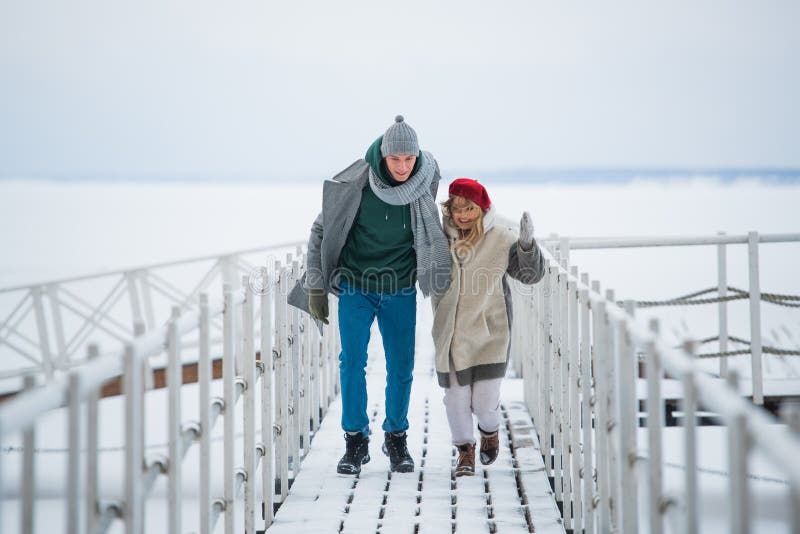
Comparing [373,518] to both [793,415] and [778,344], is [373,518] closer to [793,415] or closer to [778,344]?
[793,415]

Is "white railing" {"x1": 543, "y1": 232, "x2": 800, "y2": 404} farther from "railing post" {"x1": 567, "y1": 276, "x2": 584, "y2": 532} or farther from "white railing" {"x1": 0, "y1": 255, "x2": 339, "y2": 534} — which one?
"railing post" {"x1": 567, "y1": 276, "x2": 584, "y2": 532}

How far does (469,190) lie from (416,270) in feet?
1.26

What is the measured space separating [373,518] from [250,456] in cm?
54

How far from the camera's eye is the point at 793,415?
136 centimetres

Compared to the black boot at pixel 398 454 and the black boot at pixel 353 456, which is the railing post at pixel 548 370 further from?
the black boot at pixel 353 456

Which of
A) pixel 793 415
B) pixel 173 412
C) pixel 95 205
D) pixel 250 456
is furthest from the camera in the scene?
pixel 95 205

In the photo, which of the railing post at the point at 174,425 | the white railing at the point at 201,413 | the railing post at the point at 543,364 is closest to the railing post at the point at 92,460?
the white railing at the point at 201,413

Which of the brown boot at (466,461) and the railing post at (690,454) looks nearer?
the railing post at (690,454)

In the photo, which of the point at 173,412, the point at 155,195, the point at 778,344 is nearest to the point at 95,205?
the point at 155,195

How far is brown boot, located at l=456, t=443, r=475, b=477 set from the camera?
397cm

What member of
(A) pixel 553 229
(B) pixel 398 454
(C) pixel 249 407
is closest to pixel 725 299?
(B) pixel 398 454

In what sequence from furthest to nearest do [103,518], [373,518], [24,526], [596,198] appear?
[596,198], [373,518], [103,518], [24,526]

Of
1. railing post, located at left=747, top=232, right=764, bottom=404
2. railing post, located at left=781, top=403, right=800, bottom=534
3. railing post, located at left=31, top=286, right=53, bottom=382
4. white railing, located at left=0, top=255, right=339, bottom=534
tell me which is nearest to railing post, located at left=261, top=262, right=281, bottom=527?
white railing, located at left=0, top=255, right=339, bottom=534

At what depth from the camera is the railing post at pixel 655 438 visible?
2.10 metres
